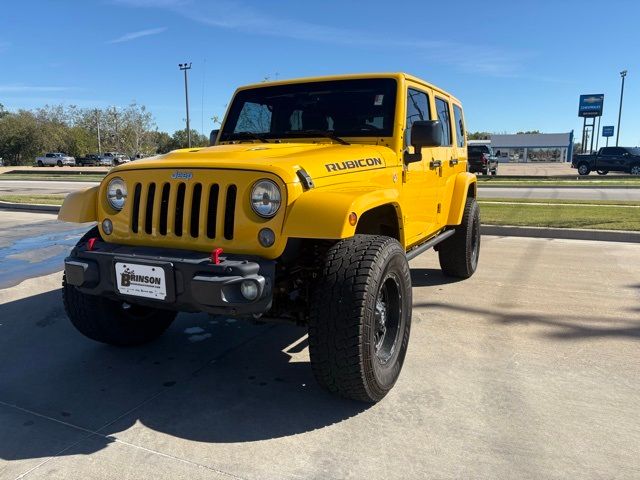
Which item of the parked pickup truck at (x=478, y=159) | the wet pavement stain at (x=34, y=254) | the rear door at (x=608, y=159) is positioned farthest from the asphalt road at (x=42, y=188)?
the rear door at (x=608, y=159)

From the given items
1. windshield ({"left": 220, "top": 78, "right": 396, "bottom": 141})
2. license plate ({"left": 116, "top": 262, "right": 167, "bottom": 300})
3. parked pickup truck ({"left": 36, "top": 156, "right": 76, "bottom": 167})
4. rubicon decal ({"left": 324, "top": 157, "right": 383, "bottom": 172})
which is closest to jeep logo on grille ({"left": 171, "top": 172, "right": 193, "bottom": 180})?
license plate ({"left": 116, "top": 262, "right": 167, "bottom": 300})

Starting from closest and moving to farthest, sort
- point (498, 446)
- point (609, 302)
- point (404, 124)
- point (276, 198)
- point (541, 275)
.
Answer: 1. point (498, 446)
2. point (276, 198)
3. point (404, 124)
4. point (609, 302)
5. point (541, 275)

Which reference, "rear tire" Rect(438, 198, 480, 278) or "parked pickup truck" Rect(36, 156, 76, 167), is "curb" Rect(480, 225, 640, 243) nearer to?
"rear tire" Rect(438, 198, 480, 278)

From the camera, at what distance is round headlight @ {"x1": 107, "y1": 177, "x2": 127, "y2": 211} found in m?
3.21

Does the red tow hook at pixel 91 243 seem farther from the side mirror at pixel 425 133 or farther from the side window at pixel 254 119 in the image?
the side mirror at pixel 425 133

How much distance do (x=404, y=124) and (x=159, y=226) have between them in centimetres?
206

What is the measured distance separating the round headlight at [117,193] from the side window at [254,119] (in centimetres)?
152

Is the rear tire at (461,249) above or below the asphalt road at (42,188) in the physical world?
above

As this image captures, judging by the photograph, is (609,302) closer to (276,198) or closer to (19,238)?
(276,198)

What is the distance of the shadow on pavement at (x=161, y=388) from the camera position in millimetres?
2732

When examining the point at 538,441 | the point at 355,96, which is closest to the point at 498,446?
the point at 538,441

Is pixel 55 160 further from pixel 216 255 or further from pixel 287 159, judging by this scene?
pixel 216 255

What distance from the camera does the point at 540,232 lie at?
350 inches

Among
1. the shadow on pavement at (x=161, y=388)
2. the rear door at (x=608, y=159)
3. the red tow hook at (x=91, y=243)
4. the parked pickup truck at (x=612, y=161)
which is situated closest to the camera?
the shadow on pavement at (x=161, y=388)
